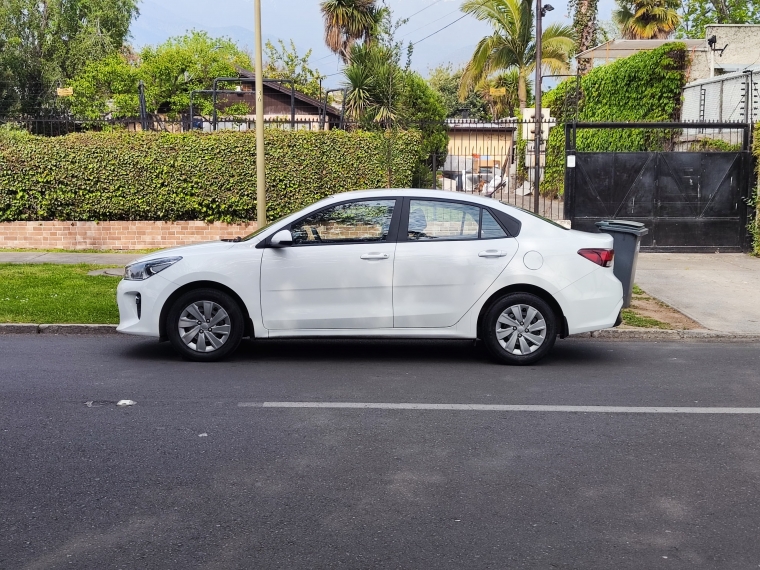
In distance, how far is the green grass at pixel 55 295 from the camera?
34.4ft

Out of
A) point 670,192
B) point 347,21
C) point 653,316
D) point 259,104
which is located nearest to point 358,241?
point 653,316

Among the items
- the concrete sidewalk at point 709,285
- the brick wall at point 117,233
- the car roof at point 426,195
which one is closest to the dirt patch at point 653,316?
the concrete sidewalk at point 709,285

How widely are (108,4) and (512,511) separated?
43067 millimetres

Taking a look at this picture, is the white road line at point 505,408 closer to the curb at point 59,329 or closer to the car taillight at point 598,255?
the car taillight at point 598,255

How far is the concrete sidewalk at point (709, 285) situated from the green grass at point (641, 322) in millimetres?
532

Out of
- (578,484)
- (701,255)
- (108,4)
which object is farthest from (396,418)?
(108,4)

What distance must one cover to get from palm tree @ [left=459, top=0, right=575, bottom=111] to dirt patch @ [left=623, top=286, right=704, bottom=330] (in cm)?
2869

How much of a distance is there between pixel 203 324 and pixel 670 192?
11.0 meters

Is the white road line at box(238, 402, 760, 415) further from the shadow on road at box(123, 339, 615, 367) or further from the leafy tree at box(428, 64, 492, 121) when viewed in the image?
the leafy tree at box(428, 64, 492, 121)

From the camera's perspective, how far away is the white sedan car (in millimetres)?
8250

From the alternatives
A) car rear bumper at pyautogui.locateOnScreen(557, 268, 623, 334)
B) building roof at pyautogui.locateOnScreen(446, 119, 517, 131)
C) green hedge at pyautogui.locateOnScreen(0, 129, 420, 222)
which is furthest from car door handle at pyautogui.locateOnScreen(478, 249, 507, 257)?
green hedge at pyautogui.locateOnScreen(0, 129, 420, 222)

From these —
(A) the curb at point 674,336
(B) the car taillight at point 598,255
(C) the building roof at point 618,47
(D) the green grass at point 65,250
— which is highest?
(C) the building roof at point 618,47

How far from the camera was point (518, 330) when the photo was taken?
833cm

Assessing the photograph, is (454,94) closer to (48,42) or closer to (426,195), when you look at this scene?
(48,42)
